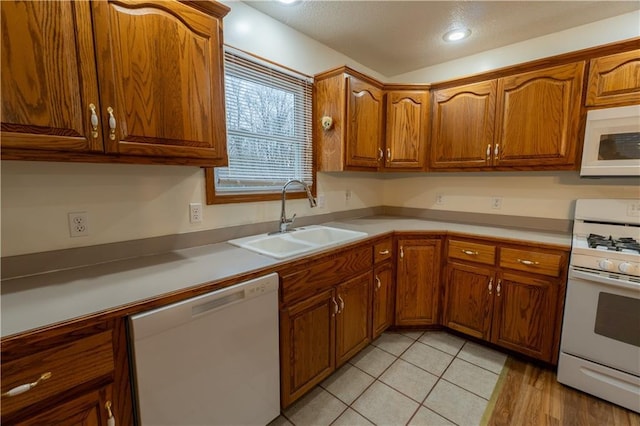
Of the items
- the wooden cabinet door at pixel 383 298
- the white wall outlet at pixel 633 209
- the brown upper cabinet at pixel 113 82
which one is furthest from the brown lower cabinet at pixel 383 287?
the white wall outlet at pixel 633 209

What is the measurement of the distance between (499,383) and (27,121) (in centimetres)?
267

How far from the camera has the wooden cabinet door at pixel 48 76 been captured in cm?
85

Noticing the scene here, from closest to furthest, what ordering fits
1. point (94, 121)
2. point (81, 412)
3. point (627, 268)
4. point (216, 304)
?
point (81, 412)
point (94, 121)
point (216, 304)
point (627, 268)

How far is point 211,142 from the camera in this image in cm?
136

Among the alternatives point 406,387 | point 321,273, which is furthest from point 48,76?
→ point 406,387

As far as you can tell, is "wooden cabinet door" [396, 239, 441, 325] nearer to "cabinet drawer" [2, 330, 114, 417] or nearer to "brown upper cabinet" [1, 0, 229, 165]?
"brown upper cabinet" [1, 0, 229, 165]

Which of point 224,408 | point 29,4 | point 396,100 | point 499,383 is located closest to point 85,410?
point 224,408

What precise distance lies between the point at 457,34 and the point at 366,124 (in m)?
0.94

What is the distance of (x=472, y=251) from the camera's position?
2117 millimetres

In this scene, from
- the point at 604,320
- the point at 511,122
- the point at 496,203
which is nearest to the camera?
the point at 604,320

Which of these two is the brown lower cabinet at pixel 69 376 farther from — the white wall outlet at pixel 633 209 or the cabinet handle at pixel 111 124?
the white wall outlet at pixel 633 209

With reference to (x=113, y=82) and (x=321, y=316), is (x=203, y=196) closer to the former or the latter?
(x=113, y=82)

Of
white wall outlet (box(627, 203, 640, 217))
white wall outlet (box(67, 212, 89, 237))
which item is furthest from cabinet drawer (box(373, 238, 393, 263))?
white wall outlet (box(67, 212, 89, 237))

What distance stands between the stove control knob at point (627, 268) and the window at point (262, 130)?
198 centimetres
